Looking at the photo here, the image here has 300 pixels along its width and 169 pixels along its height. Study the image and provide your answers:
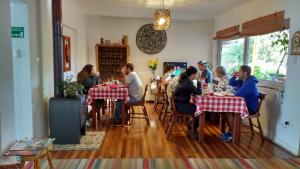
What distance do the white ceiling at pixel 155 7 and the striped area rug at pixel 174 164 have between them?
10.2ft

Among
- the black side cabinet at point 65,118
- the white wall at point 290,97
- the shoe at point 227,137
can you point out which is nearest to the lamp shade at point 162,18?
the white wall at point 290,97

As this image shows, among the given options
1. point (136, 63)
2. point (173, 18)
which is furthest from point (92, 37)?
point (173, 18)

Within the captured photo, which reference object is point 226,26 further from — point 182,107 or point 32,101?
point 32,101

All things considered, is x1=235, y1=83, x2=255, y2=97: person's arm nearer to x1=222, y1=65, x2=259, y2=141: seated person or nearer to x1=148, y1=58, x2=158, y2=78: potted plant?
x1=222, y1=65, x2=259, y2=141: seated person

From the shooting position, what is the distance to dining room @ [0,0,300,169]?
315 cm

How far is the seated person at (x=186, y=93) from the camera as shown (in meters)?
4.00

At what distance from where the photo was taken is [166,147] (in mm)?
3754

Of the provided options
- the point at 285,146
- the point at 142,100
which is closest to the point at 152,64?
the point at 142,100

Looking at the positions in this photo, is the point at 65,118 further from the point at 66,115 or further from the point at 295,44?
the point at 295,44

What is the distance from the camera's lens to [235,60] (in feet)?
19.7

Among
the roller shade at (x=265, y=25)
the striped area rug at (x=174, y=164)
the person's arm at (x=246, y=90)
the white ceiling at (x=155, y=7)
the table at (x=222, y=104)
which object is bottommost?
the striped area rug at (x=174, y=164)

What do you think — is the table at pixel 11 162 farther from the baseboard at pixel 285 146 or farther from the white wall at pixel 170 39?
the white wall at pixel 170 39

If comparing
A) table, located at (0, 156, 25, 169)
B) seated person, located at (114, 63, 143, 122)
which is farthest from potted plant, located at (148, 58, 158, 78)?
table, located at (0, 156, 25, 169)

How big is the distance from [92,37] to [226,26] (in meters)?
3.59
